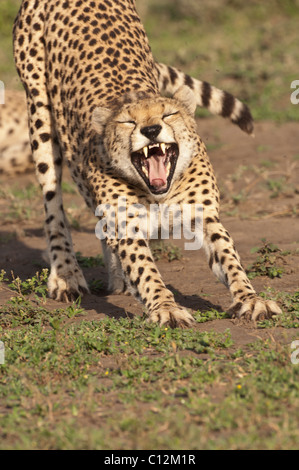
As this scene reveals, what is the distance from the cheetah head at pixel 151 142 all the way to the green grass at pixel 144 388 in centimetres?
68

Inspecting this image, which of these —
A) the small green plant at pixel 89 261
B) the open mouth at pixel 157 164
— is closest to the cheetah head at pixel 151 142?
the open mouth at pixel 157 164

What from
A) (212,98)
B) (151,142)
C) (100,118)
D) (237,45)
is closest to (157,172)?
(151,142)

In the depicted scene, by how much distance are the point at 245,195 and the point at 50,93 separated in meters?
2.07

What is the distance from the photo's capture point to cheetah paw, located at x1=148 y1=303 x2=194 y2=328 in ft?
12.5

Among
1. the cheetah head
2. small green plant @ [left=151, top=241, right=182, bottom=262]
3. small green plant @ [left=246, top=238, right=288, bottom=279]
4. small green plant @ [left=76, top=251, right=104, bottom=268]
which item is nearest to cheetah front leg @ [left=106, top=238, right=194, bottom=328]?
the cheetah head

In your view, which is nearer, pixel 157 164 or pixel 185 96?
pixel 157 164

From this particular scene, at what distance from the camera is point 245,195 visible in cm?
665

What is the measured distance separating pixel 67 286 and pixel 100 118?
1021 millimetres

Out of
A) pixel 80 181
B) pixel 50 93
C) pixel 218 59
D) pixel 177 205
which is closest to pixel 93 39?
pixel 50 93

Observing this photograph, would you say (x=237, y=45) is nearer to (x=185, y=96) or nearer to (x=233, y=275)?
(x=185, y=96)

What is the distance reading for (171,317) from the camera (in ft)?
12.5

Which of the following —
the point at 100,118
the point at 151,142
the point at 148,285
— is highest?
the point at 100,118

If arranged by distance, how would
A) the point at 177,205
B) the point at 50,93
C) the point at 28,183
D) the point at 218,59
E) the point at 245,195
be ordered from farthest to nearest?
the point at 218,59
the point at 28,183
the point at 245,195
the point at 50,93
the point at 177,205
